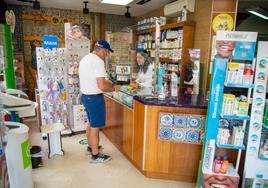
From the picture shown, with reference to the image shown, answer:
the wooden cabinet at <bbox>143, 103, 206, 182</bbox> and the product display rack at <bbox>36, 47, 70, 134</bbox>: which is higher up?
the product display rack at <bbox>36, 47, 70, 134</bbox>

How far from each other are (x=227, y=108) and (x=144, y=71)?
1.62 metres

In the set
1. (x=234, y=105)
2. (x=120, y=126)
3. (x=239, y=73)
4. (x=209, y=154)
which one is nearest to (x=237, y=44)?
(x=239, y=73)

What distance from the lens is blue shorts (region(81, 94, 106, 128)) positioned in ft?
9.34

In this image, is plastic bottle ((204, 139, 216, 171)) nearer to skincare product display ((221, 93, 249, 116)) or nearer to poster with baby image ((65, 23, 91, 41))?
skincare product display ((221, 93, 249, 116))

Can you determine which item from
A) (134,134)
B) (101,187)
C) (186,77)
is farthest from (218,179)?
(186,77)

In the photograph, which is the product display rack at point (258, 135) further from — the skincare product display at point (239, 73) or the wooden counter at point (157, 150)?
the wooden counter at point (157, 150)

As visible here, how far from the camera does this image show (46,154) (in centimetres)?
327

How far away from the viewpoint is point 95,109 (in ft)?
9.40

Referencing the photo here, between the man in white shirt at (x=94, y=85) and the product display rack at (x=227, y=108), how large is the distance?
1.41 metres

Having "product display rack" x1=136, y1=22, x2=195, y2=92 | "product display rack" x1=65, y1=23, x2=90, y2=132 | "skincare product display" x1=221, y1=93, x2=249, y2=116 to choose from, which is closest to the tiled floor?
"product display rack" x1=65, y1=23, x2=90, y2=132

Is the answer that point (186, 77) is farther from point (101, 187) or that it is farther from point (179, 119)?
point (101, 187)

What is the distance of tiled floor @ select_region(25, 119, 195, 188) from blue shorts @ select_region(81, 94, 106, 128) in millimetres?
630

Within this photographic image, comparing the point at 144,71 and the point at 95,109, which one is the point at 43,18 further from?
the point at 95,109

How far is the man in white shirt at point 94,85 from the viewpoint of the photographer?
8.91 feet
